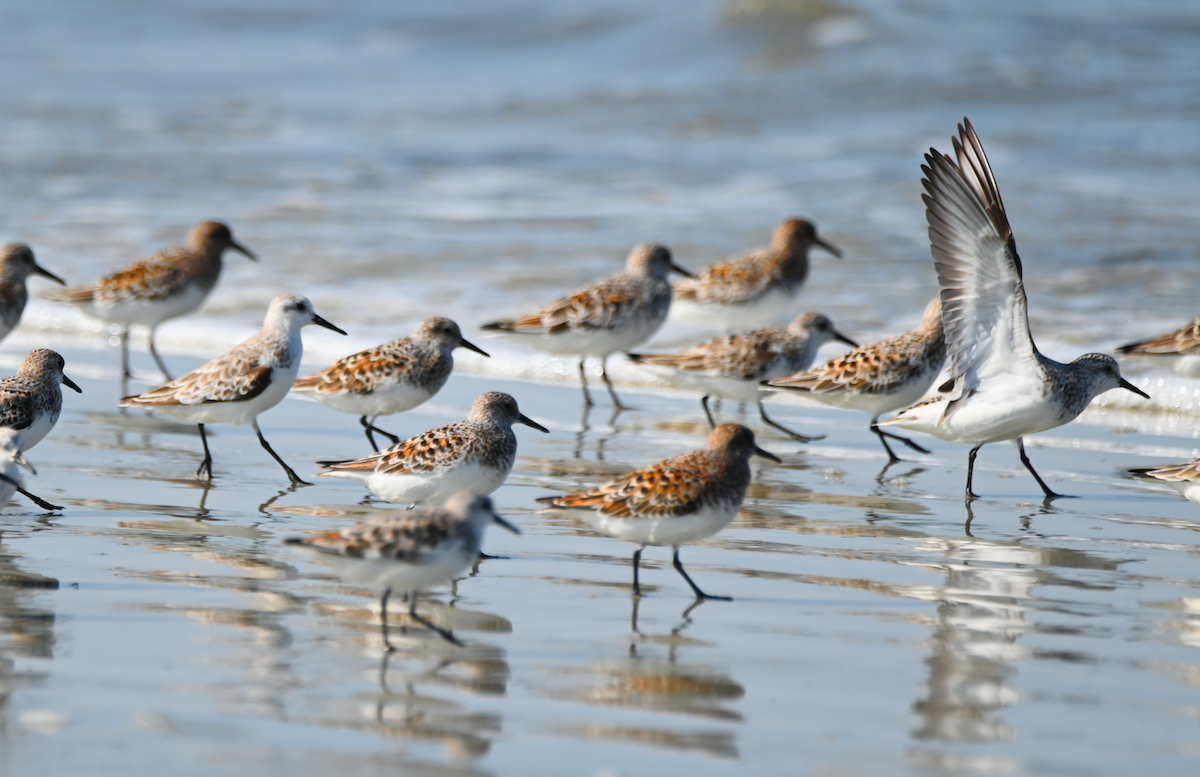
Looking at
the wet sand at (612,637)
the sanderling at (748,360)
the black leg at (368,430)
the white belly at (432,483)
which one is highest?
the sanderling at (748,360)

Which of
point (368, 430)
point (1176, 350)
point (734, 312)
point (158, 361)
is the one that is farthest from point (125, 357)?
point (1176, 350)

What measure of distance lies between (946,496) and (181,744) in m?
4.67

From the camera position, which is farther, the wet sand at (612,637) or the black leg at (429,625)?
the black leg at (429,625)

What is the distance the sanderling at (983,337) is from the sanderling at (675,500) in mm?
1850

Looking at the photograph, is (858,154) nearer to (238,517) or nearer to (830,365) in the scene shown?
(830,365)

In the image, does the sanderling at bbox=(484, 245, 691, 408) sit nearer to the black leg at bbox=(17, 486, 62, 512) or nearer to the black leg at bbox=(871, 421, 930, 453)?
the black leg at bbox=(871, 421, 930, 453)

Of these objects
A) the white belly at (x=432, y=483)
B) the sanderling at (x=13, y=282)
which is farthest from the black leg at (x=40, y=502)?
the sanderling at (x=13, y=282)

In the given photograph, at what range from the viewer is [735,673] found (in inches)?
185

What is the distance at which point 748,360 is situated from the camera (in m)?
8.86

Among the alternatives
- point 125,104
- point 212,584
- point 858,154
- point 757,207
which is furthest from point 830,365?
point 125,104

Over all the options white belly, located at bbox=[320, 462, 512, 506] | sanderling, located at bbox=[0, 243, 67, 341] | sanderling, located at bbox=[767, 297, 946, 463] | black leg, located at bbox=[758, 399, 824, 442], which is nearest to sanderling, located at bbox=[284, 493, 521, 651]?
white belly, located at bbox=[320, 462, 512, 506]

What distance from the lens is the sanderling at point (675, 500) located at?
209 inches

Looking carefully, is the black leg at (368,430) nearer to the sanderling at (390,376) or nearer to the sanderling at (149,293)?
the sanderling at (390,376)

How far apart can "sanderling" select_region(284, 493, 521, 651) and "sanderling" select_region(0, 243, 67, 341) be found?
5961mm
